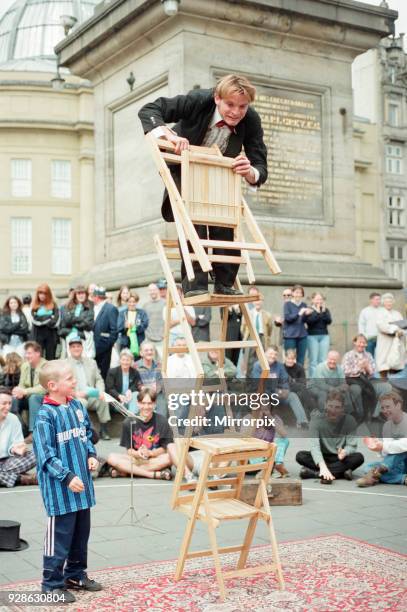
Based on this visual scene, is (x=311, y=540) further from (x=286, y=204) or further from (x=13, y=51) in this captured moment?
(x=13, y=51)

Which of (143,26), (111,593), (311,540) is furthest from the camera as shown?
(143,26)

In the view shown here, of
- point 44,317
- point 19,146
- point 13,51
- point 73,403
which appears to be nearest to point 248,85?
point 73,403

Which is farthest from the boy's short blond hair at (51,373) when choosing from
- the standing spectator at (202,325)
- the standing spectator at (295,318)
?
the standing spectator at (295,318)

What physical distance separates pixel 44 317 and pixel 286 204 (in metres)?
4.71

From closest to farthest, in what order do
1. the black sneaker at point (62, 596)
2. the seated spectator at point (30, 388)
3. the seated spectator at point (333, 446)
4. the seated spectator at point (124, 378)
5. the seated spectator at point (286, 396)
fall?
the black sneaker at point (62, 596) → the seated spectator at point (333, 446) → the seated spectator at point (286, 396) → the seated spectator at point (30, 388) → the seated spectator at point (124, 378)

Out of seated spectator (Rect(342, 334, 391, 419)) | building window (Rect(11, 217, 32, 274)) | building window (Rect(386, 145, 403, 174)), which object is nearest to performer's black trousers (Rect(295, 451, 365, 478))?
seated spectator (Rect(342, 334, 391, 419))

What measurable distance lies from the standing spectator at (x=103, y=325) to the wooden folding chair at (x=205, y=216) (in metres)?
6.66

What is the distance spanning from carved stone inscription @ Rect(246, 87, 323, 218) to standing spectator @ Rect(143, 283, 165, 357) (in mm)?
2526

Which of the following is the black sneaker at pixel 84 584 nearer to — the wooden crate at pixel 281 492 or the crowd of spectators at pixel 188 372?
the crowd of spectators at pixel 188 372

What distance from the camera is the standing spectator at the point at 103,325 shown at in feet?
40.7

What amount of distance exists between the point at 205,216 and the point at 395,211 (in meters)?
50.4

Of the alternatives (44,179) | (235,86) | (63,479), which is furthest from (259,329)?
(44,179)

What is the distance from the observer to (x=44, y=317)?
12.8m

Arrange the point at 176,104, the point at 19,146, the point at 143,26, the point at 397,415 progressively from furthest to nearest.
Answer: the point at 19,146
the point at 143,26
the point at 397,415
the point at 176,104
